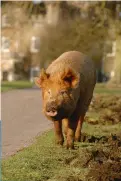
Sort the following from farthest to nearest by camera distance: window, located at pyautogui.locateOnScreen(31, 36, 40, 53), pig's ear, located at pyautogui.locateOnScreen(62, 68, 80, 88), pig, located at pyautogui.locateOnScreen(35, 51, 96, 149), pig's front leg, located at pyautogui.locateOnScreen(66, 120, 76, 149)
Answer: window, located at pyautogui.locateOnScreen(31, 36, 40, 53) → pig's front leg, located at pyautogui.locateOnScreen(66, 120, 76, 149) → pig's ear, located at pyautogui.locateOnScreen(62, 68, 80, 88) → pig, located at pyautogui.locateOnScreen(35, 51, 96, 149)

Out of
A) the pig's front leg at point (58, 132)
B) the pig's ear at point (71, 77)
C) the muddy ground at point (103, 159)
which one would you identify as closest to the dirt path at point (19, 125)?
the pig's front leg at point (58, 132)

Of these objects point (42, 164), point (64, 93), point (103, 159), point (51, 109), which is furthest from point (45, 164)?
point (64, 93)

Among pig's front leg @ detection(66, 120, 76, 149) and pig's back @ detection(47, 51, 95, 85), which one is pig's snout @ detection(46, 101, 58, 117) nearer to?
pig's back @ detection(47, 51, 95, 85)

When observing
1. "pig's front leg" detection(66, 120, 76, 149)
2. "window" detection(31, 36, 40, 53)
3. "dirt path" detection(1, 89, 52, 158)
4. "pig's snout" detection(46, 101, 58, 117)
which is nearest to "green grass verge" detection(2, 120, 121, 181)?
"pig's front leg" detection(66, 120, 76, 149)

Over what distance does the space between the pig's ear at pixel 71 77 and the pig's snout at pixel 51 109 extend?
0.62 m

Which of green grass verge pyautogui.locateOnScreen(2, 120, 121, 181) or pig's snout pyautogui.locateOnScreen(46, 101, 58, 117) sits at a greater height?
pig's snout pyautogui.locateOnScreen(46, 101, 58, 117)

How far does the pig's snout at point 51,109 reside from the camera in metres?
9.89

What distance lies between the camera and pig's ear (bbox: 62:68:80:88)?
404 inches

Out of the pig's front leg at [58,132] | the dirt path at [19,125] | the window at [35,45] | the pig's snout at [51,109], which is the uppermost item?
the pig's snout at [51,109]

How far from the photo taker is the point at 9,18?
41.6 meters

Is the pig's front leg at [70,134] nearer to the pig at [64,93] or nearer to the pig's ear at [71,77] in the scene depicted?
the pig at [64,93]

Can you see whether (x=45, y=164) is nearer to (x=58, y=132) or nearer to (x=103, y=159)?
(x=103, y=159)

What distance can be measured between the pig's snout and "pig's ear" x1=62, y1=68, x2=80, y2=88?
2.02ft

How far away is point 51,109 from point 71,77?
2.63 ft
